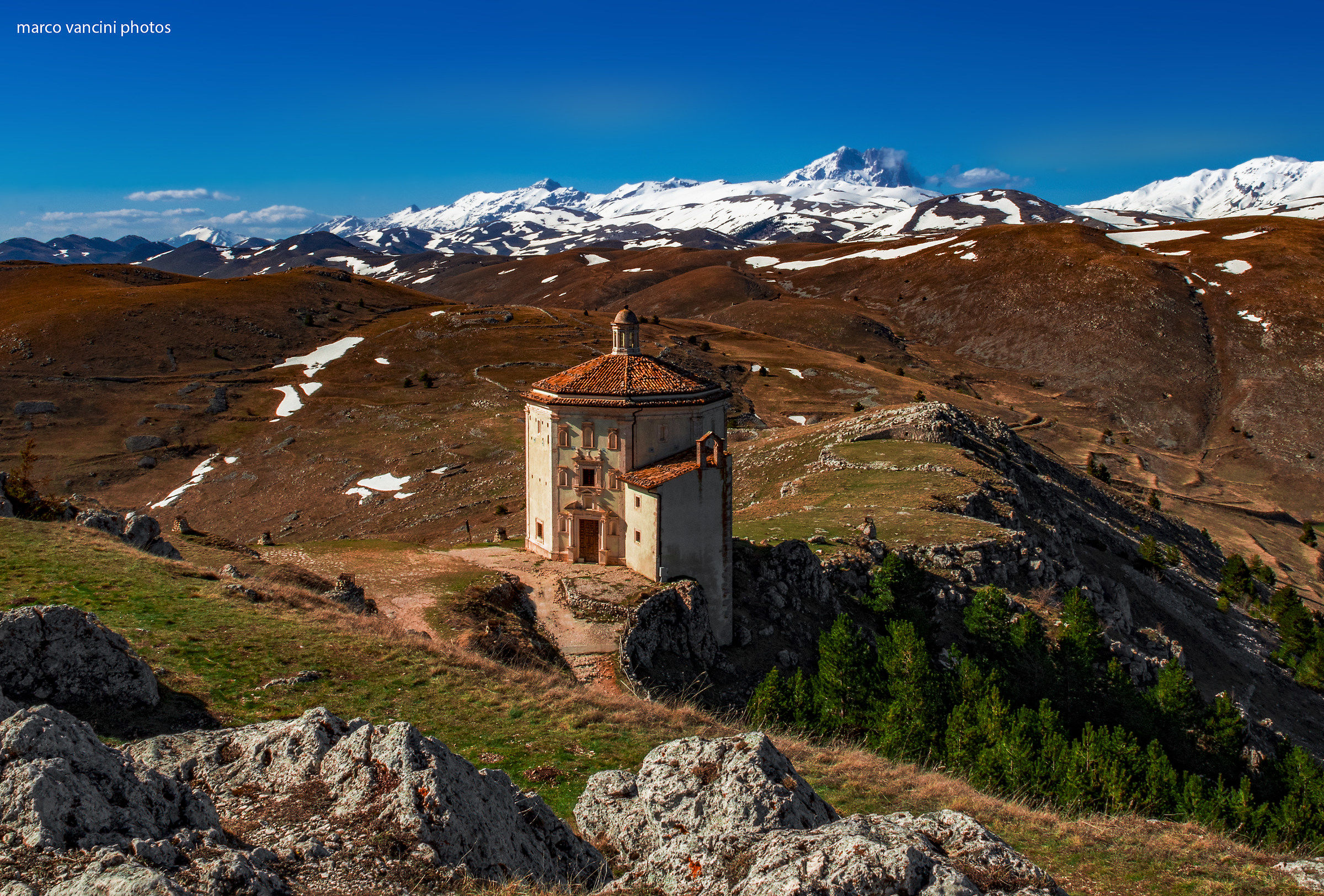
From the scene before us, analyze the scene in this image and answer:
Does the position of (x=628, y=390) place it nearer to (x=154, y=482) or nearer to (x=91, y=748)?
(x=91, y=748)

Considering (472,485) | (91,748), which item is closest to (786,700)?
(91,748)

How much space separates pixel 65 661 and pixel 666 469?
24222 mm

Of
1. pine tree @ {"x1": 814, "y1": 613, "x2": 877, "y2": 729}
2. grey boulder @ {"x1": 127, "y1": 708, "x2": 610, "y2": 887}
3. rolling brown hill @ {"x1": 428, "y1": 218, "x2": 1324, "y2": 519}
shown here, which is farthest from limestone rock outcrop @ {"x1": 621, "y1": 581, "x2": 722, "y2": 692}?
rolling brown hill @ {"x1": 428, "y1": 218, "x2": 1324, "y2": 519}

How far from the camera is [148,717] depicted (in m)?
14.9

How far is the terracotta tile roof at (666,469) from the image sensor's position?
34.8 meters

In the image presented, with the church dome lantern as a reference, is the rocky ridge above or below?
below

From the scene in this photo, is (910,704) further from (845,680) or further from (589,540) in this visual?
(589,540)

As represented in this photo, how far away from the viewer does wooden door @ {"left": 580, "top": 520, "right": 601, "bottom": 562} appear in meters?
38.2

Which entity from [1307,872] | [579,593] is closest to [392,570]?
[579,593]

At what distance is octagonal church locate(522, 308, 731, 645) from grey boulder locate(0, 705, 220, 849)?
26.6 m

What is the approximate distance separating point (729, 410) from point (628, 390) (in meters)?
58.8

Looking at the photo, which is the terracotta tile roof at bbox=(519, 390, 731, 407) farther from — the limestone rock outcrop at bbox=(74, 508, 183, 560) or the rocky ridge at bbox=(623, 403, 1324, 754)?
the limestone rock outcrop at bbox=(74, 508, 183, 560)

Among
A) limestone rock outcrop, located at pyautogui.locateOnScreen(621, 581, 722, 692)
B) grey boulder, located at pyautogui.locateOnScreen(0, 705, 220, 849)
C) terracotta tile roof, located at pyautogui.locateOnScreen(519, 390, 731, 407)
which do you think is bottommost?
limestone rock outcrop, located at pyautogui.locateOnScreen(621, 581, 722, 692)

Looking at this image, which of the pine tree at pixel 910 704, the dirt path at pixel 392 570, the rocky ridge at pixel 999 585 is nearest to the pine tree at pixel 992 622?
the rocky ridge at pixel 999 585
